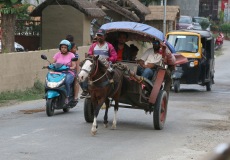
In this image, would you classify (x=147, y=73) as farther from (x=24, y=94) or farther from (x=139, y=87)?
(x=24, y=94)

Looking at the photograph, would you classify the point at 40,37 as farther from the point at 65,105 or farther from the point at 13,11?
the point at 65,105

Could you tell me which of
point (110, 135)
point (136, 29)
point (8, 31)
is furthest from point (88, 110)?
point (8, 31)

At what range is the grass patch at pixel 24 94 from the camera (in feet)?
55.6

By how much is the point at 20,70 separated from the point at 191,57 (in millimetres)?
7569

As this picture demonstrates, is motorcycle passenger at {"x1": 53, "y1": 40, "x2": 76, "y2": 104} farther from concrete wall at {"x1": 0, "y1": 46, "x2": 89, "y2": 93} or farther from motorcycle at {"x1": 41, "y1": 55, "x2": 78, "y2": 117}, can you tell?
concrete wall at {"x1": 0, "y1": 46, "x2": 89, "y2": 93}

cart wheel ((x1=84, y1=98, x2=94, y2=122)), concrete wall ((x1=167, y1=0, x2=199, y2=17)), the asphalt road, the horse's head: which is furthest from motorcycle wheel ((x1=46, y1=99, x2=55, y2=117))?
concrete wall ((x1=167, y1=0, x2=199, y2=17))

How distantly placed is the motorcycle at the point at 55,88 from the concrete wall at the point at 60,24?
14023 mm

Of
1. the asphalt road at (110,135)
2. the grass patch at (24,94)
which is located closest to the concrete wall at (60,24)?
the grass patch at (24,94)

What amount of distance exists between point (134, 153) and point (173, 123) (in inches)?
176

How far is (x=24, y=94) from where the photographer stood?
1834cm

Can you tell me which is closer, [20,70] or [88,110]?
[88,110]

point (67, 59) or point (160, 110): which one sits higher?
point (67, 59)

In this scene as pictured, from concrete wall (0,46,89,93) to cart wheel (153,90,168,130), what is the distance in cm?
657

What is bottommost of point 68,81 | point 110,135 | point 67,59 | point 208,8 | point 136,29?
point 110,135
